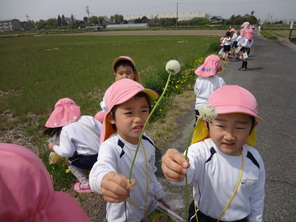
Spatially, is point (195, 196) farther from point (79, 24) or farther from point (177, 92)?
point (79, 24)

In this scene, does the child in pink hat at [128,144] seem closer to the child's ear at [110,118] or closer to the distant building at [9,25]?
the child's ear at [110,118]

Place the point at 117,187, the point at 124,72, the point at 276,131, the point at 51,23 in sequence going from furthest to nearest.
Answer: the point at 51,23 → the point at 276,131 → the point at 124,72 → the point at 117,187

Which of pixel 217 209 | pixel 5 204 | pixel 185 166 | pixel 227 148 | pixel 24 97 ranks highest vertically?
pixel 5 204

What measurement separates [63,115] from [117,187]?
6.27 ft

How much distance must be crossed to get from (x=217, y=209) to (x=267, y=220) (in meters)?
1.19

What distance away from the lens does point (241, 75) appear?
8.49 metres

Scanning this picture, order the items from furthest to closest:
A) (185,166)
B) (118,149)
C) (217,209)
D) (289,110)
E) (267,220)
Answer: (289,110) < (267,220) < (118,149) < (217,209) < (185,166)

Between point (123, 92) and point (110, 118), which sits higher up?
point (123, 92)

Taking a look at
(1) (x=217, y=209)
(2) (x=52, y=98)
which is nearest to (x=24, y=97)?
(2) (x=52, y=98)

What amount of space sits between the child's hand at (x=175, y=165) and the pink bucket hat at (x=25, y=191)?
46 centimetres

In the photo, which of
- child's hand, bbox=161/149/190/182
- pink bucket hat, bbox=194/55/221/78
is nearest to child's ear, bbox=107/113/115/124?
child's hand, bbox=161/149/190/182

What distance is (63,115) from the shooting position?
2.54m

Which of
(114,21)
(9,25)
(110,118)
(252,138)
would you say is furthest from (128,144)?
(9,25)

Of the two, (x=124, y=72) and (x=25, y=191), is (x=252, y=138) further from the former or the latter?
(x=124, y=72)
